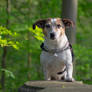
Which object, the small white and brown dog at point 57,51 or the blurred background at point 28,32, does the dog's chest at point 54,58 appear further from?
the blurred background at point 28,32

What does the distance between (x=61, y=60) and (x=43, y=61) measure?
0.98ft

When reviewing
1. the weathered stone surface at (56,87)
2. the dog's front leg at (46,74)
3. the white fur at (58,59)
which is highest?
the white fur at (58,59)

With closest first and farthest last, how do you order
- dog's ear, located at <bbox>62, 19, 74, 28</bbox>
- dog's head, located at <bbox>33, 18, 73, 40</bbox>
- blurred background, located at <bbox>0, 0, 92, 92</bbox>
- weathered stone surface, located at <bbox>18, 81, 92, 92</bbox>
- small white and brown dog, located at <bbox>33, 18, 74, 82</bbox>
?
1. weathered stone surface, located at <bbox>18, 81, 92, 92</bbox>
2. dog's head, located at <bbox>33, 18, 73, 40</bbox>
3. small white and brown dog, located at <bbox>33, 18, 74, 82</bbox>
4. dog's ear, located at <bbox>62, 19, 74, 28</bbox>
5. blurred background, located at <bbox>0, 0, 92, 92</bbox>

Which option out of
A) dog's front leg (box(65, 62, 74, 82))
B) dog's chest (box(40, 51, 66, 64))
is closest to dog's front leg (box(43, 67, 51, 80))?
dog's chest (box(40, 51, 66, 64))

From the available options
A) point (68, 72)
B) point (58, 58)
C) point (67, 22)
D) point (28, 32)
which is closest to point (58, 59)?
point (58, 58)

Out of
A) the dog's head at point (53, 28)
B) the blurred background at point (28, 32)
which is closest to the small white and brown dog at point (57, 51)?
the dog's head at point (53, 28)

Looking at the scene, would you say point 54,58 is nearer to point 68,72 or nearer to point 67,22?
point 68,72

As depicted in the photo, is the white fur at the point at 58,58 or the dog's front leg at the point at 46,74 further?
the dog's front leg at the point at 46,74

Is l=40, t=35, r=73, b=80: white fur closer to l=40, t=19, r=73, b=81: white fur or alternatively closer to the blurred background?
l=40, t=19, r=73, b=81: white fur

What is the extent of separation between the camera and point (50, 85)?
4371 mm

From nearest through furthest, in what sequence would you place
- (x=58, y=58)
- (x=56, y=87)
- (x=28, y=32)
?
(x=56, y=87), (x=58, y=58), (x=28, y=32)

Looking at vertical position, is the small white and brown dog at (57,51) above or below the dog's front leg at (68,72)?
above

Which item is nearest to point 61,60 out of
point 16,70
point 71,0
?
point 71,0

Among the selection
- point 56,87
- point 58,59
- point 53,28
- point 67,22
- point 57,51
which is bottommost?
point 56,87
